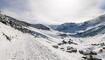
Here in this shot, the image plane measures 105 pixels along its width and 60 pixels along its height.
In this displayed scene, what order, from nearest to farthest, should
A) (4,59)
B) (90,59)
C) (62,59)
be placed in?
1. (4,59)
2. (62,59)
3. (90,59)

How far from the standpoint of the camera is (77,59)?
21.4m

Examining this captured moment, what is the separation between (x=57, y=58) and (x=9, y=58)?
7.36m

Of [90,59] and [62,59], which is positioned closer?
[62,59]

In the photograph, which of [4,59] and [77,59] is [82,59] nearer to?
[77,59]

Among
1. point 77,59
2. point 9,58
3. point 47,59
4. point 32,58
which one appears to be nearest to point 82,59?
point 77,59

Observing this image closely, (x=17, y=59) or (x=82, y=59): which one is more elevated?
(x=17, y=59)

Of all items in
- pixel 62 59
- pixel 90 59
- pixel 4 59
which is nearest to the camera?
pixel 4 59

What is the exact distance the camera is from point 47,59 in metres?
17.3

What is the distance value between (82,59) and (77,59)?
1.03m

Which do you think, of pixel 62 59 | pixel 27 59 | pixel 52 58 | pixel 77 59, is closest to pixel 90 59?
pixel 77 59

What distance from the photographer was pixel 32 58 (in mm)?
17641

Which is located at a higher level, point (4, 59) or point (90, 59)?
point (4, 59)

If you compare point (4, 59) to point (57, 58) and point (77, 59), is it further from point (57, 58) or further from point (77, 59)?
point (77, 59)

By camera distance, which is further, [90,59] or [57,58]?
[90,59]
